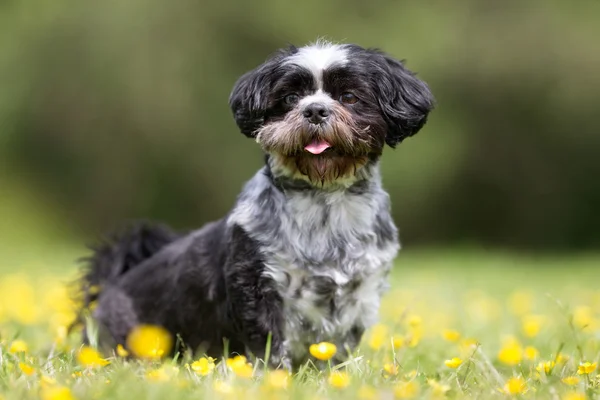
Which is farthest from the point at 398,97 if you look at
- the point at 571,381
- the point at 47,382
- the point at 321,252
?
the point at 47,382

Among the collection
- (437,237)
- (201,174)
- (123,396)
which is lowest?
(437,237)

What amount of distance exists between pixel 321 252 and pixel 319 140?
19.9 inches

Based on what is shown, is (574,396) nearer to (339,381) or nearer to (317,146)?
(339,381)

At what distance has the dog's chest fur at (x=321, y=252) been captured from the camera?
3.79m

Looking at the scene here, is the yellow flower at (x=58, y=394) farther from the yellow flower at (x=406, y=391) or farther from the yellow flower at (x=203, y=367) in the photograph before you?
the yellow flower at (x=406, y=391)

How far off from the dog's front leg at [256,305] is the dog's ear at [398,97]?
845mm

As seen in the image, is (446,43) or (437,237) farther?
(437,237)

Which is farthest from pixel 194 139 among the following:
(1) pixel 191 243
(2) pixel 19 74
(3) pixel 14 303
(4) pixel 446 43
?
(1) pixel 191 243

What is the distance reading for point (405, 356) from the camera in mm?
4246

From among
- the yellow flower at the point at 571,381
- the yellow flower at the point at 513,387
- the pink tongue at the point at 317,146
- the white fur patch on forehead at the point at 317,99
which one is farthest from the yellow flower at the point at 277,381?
the white fur patch on forehead at the point at 317,99

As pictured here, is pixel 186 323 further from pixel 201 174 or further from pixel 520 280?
pixel 201 174

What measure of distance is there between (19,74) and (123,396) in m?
12.8

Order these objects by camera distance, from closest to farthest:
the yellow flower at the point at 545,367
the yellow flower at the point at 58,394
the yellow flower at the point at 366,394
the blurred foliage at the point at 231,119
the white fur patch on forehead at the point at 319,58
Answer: the yellow flower at the point at 58,394 → the yellow flower at the point at 366,394 → the yellow flower at the point at 545,367 → the white fur patch on forehead at the point at 319,58 → the blurred foliage at the point at 231,119

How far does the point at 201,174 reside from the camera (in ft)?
45.2
